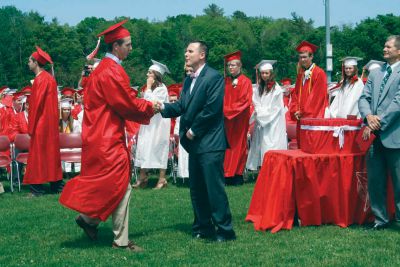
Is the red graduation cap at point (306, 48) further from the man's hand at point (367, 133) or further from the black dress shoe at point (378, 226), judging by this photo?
the black dress shoe at point (378, 226)

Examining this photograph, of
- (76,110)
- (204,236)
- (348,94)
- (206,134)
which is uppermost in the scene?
(348,94)

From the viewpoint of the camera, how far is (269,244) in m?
6.78

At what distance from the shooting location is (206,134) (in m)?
6.87

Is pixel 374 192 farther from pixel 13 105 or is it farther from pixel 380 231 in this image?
pixel 13 105

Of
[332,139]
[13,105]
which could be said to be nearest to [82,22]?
Result: [13,105]

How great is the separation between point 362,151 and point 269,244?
173 centimetres

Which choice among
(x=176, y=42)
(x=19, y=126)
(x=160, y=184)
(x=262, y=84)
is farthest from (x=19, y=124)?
(x=176, y=42)

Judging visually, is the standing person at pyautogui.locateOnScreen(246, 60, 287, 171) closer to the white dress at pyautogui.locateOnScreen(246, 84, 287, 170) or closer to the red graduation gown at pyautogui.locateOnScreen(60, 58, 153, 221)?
the white dress at pyautogui.locateOnScreen(246, 84, 287, 170)

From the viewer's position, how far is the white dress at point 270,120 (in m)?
12.0

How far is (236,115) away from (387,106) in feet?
15.9

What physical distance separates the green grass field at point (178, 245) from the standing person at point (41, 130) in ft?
5.95

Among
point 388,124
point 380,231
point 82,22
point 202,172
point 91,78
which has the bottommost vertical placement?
point 380,231

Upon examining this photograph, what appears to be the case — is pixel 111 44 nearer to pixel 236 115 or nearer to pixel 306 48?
pixel 306 48

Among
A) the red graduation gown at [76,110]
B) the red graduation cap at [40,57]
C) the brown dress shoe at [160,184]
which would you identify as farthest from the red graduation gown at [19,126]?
the brown dress shoe at [160,184]
